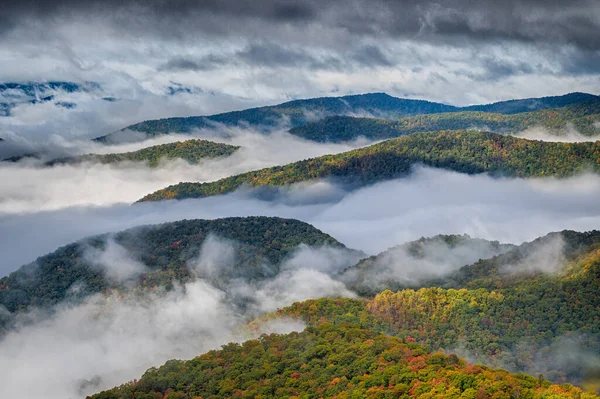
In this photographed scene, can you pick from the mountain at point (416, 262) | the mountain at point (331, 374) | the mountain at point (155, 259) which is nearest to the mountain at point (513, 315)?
the mountain at point (416, 262)

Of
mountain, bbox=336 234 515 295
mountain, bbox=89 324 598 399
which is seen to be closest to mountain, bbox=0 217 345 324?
mountain, bbox=336 234 515 295

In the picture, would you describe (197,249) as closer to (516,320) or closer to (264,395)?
(516,320)

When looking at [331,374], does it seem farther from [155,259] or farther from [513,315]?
[155,259]

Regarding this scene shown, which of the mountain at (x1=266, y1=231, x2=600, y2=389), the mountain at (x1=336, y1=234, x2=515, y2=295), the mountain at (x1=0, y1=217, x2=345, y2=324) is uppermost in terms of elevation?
the mountain at (x1=0, y1=217, x2=345, y2=324)

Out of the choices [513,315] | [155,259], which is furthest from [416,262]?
[155,259]

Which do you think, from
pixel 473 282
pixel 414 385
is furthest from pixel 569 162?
pixel 414 385

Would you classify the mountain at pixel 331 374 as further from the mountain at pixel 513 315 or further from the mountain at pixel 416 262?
the mountain at pixel 416 262

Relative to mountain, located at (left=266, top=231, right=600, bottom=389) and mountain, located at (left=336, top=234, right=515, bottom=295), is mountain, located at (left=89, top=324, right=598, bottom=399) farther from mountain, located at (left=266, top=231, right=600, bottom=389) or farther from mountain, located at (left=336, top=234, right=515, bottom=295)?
mountain, located at (left=336, top=234, right=515, bottom=295)

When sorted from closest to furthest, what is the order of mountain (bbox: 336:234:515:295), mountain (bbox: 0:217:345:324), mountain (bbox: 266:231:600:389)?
mountain (bbox: 266:231:600:389) → mountain (bbox: 336:234:515:295) → mountain (bbox: 0:217:345:324)
